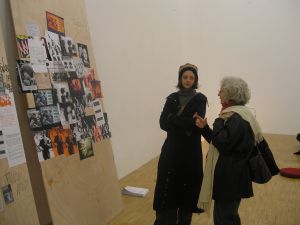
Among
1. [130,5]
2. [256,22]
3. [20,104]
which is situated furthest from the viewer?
[256,22]

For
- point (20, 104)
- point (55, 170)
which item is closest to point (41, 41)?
point (20, 104)

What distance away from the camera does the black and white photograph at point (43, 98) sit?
86.9 inches

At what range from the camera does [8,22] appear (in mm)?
2266

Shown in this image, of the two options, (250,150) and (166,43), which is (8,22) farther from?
(166,43)

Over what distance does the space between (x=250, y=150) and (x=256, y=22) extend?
424 cm

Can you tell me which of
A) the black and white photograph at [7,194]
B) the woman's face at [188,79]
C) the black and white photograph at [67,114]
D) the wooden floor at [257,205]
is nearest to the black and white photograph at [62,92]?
the black and white photograph at [67,114]

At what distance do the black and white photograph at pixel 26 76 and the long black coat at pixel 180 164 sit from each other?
909 mm

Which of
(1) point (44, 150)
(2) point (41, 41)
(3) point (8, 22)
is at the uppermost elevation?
(3) point (8, 22)

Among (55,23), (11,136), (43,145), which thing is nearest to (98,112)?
(43,145)

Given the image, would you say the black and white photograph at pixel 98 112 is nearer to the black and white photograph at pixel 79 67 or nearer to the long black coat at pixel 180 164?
the black and white photograph at pixel 79 67

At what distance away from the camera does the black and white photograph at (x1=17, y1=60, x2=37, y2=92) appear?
2.12m

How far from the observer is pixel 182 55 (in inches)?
223

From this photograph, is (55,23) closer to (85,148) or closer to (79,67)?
(79,67)

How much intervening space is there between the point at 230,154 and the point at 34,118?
4.24 ft
